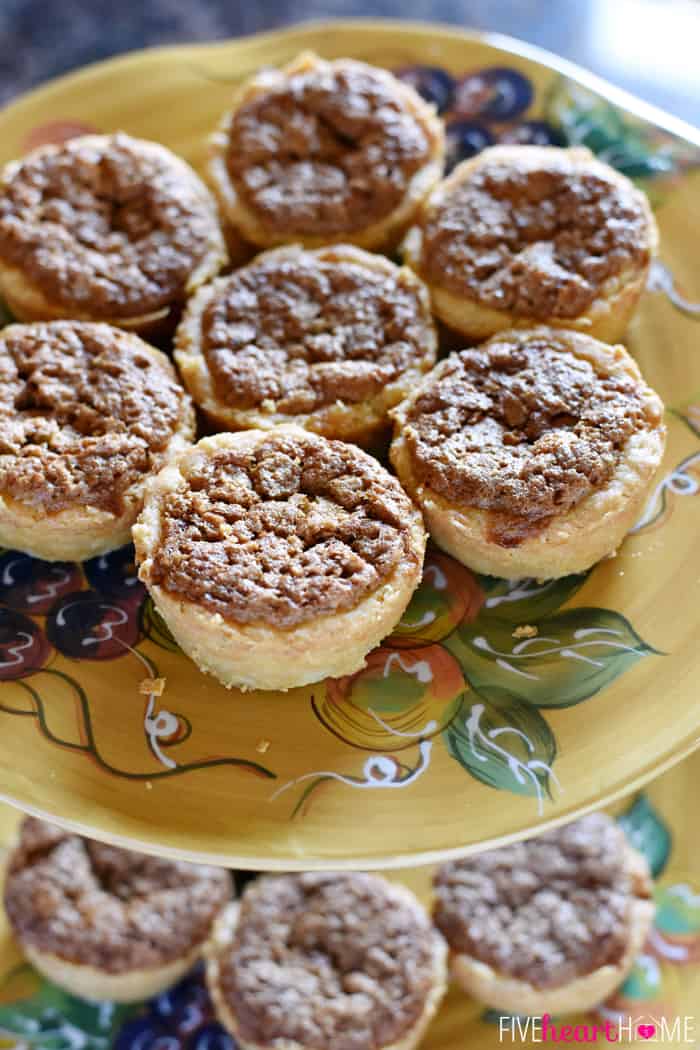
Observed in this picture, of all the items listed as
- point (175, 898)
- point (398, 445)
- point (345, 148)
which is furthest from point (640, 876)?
point (345, 148)

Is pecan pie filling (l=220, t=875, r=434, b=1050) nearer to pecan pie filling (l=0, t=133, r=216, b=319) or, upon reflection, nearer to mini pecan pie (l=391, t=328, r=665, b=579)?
mini pecan pie (l=391, t=328, r=665, b=579)

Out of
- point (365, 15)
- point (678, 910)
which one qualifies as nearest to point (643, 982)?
point (678, 910)

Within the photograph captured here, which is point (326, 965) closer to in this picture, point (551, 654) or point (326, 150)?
point (551, 654)

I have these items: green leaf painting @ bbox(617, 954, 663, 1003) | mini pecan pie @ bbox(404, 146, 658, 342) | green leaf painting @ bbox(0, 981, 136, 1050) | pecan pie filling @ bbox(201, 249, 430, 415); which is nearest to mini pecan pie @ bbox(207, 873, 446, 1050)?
green leaf painting @ bbox(0, 981, 136, 1050)

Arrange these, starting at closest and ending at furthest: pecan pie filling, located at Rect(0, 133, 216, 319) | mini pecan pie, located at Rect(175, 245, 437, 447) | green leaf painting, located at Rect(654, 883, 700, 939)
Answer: mini pecan pie, located at Rect(175, 245, 437, 447) → pecan pie filling, located at Rect(0, 133, 216, 319) → green leaf painting, located at Rect(654, 883, 700, 939)

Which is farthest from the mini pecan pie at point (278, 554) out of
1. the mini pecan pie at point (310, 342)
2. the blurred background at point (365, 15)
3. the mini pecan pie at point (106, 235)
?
the blurred background at point (365, 15)
